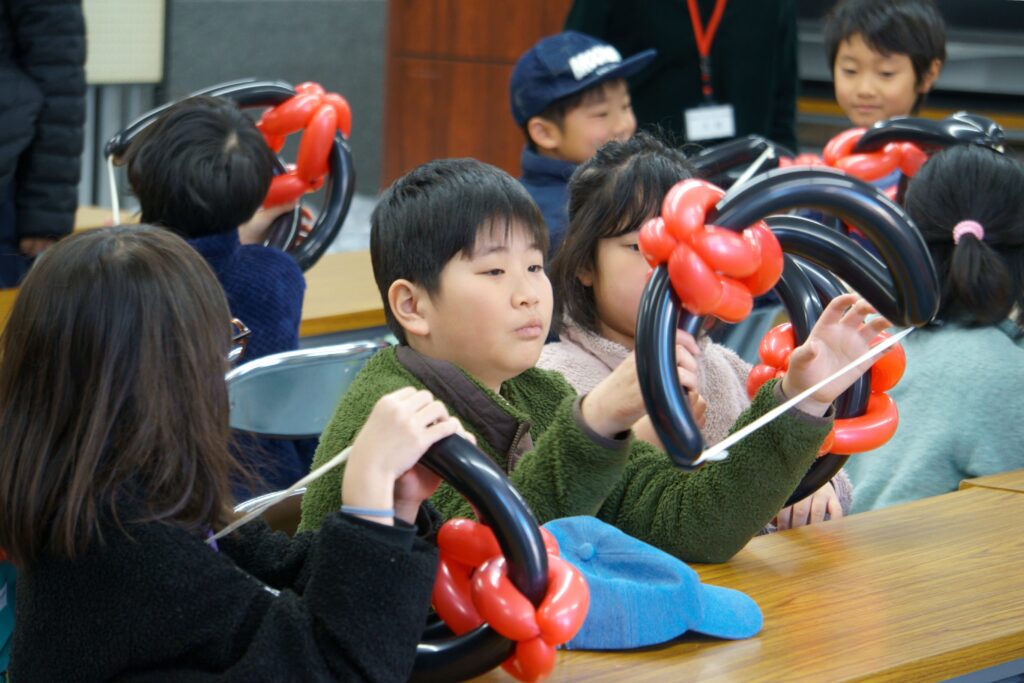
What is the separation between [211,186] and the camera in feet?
7.84

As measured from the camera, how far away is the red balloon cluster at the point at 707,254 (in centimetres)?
114

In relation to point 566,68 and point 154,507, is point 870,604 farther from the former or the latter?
point 566,68

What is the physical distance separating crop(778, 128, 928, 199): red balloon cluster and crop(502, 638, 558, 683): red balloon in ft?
5.00

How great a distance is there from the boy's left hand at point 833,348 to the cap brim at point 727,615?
22cm

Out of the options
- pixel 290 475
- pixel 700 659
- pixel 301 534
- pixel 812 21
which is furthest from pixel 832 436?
pixel 812 21

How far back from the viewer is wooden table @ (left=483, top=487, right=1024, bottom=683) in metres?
1.24

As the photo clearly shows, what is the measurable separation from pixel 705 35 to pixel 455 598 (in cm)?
275

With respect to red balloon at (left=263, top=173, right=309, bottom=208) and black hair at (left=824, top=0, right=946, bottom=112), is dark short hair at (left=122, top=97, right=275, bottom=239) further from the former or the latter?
black hair at (left=824, top=0, right=946, bottom=112)

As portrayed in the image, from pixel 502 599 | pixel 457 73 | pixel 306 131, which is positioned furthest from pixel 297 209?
pixel 457 73

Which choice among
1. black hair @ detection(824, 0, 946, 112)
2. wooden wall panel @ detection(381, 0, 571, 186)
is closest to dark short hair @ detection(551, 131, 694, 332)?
black hair @ detection(824, 0, 946, 112)

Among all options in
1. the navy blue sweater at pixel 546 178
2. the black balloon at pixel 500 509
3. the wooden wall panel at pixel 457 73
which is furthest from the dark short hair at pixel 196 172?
the wooden wall panel at pixel 457 73

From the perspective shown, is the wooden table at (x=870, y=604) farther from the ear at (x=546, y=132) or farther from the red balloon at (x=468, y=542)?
the ear at (x=546, y=132)

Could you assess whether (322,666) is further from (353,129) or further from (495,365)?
(353,129)

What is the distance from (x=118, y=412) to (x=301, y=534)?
0.76ft
